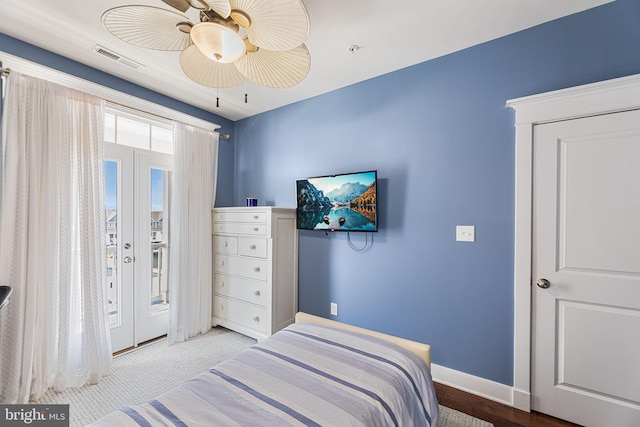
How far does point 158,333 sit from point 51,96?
2469mm

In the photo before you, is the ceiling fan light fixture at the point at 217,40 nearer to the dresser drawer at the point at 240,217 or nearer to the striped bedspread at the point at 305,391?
the striped bedspread at the point at 305,391

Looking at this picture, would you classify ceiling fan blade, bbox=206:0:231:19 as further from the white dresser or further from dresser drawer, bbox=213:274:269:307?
dresser drawer, bbox=213:274:269:307

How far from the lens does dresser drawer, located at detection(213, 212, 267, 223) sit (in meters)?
2.90

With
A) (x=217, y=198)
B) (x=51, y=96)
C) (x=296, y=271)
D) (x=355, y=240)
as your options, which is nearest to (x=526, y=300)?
(x=355, y=240)

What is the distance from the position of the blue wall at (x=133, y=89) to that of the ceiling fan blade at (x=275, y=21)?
2065mm

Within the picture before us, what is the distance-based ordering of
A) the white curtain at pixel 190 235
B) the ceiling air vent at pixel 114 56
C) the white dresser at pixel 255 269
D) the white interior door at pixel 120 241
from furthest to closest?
the white curtain at pixel 190 235 → the white dresser at pixel 255 269 → the white interior door at pixel 120 241 → the ceiling air vent at pixel 114 56

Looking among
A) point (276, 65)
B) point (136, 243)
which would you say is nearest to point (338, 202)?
point (276, 65)

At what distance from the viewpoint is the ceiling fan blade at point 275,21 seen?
115 centimetres

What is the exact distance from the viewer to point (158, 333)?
3062 mm

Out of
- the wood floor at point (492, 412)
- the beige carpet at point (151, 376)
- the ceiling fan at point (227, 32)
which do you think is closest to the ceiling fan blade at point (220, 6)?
the ceiling fan at point (227, 32)

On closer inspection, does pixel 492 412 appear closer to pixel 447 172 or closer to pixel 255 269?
pixel 447 172

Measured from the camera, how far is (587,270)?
182cm

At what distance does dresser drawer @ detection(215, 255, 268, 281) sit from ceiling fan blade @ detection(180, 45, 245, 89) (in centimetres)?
176

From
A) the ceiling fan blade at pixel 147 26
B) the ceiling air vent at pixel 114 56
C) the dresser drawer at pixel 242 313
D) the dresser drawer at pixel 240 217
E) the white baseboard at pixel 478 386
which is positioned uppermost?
the ceiling air vent at pixel 114 56
